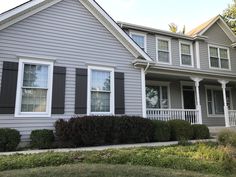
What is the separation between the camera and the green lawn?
4.43 m

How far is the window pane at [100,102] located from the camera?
9211 mm

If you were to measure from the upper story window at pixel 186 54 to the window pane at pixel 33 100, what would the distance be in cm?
932

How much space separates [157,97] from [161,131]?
4.34 meters

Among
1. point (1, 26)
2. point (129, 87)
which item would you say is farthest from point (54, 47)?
point (129, 87)

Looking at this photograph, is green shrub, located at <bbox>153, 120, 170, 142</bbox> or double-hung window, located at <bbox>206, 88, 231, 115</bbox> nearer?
green shrub, located at <bbox>153, 120, 170, 142</bbox>

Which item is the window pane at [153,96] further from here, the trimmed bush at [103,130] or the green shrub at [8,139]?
the green shrub at [8,139]

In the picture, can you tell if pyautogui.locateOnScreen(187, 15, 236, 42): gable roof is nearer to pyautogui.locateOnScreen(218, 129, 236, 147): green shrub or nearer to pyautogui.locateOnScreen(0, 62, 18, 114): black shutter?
pyautogui.locateOnScreen(218, 129, 236, 147): green shrub

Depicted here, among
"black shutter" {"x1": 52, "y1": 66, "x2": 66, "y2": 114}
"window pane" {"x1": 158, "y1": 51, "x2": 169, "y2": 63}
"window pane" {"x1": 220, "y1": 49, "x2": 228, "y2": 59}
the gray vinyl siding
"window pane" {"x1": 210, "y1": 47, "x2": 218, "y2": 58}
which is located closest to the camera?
the gray vinyl siding

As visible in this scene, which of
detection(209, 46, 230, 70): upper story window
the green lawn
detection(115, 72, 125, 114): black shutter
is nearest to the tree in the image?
detection(209, 46, 230, 70): upper story window

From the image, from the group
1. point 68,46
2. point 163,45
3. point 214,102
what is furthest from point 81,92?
point 214,102

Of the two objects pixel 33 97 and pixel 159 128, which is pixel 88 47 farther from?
pixel 159 128

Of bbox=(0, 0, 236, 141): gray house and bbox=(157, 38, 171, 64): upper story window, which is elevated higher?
bbox=(157, 38, 171, 64): upper story window

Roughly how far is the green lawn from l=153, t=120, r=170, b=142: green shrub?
4.27 m

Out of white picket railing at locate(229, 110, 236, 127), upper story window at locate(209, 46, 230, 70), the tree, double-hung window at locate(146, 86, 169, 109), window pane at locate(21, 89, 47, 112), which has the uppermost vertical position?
the tree
